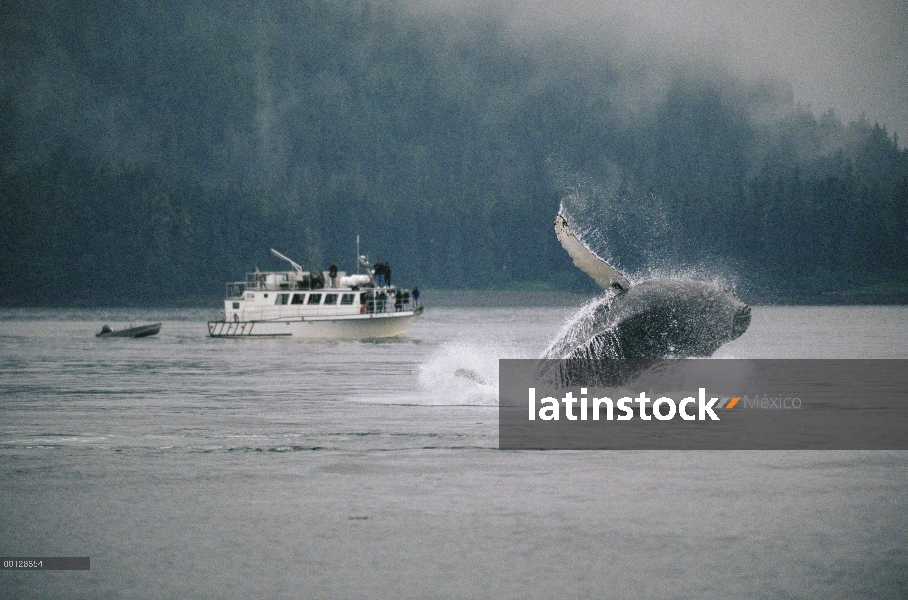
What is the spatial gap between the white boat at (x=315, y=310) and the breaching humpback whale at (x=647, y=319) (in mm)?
62491

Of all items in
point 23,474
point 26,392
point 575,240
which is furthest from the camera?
point 26,392

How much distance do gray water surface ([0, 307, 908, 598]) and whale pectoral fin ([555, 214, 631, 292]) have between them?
171 inches

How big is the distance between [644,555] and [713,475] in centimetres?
591

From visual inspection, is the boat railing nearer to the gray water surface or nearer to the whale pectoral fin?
the gray water surface

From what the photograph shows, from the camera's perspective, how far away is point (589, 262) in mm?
25562

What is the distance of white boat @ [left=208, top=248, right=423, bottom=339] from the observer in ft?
290

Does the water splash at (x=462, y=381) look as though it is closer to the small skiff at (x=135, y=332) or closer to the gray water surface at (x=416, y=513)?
the gray water surface at (x=416, y=513)

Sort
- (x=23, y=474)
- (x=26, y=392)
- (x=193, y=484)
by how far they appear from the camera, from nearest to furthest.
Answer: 1. (x=193, y=484)
2. (x=23, y=474)
3. (x=26, y=392)

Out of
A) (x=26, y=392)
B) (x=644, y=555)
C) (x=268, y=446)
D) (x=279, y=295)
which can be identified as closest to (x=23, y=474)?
(x=268, y=446)

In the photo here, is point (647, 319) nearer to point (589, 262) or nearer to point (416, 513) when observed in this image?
point (589, 262)

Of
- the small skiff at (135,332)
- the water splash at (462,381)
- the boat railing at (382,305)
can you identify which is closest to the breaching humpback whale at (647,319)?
the water splash at (462,381)

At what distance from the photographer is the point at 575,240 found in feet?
85.0

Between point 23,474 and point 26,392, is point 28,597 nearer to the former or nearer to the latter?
point 23,474

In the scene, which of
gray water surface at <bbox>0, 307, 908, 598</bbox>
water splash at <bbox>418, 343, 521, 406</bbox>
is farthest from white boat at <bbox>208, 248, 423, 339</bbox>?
gray water surface at <bbox>0, 307, 908, 598</bbox>
